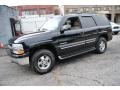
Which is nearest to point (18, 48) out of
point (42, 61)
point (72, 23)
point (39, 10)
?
point (42, 61)

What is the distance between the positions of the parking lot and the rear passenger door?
601mm

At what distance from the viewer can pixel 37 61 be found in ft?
17.2

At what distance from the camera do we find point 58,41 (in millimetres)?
5668

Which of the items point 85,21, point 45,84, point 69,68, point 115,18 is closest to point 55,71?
point 69,68

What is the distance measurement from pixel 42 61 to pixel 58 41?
850 millimetres

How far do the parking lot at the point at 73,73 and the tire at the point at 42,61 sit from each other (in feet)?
0.55

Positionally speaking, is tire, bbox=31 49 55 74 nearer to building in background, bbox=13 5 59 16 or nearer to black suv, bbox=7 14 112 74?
black suv, bbox=7 14 112 74

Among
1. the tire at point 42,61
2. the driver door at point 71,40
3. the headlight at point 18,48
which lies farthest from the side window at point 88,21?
the headlight at point 18,48

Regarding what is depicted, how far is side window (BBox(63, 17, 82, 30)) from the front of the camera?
605cm

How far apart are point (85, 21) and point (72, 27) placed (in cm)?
75

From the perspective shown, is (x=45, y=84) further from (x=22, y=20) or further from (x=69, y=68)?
(x=22, y=20)

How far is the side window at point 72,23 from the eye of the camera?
605 centimetres

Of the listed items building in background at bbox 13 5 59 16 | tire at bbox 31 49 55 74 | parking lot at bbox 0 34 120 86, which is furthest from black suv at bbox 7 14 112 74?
building in background at bbox 13 5 59 16

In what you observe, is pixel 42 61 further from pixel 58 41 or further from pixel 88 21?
pixel 88 21
